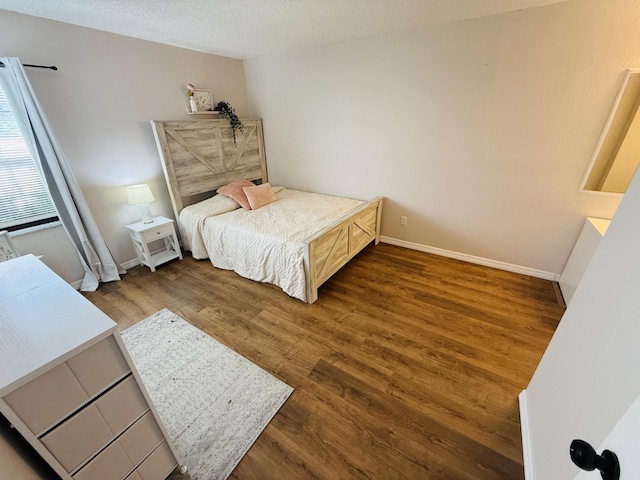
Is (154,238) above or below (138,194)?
below

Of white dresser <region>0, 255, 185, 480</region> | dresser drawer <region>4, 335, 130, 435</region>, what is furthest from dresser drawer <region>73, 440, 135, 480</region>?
dresser drawer <region>4, 335, 130, 435</region>

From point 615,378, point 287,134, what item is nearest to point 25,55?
point 287,134

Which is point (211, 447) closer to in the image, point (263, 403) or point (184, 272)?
point (263, 403)

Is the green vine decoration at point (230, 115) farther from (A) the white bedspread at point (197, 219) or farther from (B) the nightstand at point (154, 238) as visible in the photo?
(B) the nightstand at point (154, 238)

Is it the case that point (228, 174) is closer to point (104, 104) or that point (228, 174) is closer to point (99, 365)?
point (104, 104)

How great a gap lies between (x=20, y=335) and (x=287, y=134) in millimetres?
3589

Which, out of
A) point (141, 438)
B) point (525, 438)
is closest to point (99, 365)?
point (141, 438)

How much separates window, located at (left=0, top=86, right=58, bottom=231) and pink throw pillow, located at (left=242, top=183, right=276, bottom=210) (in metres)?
1.88

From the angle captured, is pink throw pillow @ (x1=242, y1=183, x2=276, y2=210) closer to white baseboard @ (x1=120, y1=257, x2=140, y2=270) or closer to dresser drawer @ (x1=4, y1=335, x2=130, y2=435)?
white baseboard @ (x1=120, y1=257, x2=140, y2=270)

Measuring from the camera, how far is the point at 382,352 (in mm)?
1935

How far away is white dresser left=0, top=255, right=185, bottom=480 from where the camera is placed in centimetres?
76

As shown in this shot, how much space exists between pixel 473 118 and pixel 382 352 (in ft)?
7.97

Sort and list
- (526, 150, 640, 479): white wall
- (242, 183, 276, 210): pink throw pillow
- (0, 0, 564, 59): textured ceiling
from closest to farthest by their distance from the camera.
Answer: (526, 150, 640, 479): white wall
(0, 0, 564, 59): textured ceiling
(242, 183, 276, 210): pink throw pillow

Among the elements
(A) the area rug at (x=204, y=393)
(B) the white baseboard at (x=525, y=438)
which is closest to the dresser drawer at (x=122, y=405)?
(A) the area rug at (x=204, y=393)
